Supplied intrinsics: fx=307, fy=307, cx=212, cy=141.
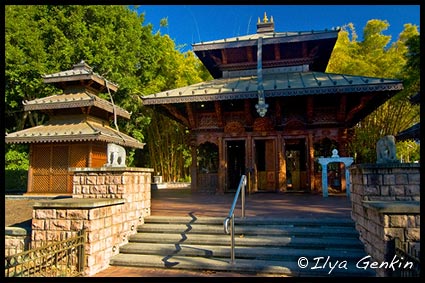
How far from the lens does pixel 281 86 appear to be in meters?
10.5

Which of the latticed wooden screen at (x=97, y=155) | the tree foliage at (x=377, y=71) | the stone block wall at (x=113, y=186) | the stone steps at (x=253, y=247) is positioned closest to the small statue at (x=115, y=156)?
the stone block wall at (x=113, y=186)

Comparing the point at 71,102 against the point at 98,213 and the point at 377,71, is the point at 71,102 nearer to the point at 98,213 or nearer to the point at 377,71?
the point at 98,213

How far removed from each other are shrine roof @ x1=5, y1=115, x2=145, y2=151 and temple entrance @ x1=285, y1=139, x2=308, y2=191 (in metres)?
7.25

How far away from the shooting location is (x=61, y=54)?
1695 centimetres

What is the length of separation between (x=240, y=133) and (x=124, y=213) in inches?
274

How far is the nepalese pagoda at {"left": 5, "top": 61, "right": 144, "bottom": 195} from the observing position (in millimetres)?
11797

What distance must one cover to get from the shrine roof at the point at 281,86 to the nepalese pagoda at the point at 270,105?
1.3 inches

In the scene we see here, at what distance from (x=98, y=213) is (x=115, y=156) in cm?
138

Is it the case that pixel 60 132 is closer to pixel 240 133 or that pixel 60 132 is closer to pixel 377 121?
pixel 240 133

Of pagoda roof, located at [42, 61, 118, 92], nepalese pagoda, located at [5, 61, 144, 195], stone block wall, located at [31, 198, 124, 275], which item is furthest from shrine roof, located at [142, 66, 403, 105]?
stone block wall, located at [31, 198, 124, 275]

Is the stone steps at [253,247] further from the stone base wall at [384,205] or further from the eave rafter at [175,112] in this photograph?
the eave rafter at [175,112]

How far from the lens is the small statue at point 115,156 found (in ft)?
19.8

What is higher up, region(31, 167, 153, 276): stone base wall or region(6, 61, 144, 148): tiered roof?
region(6, 61, 144, 148): tiered roof

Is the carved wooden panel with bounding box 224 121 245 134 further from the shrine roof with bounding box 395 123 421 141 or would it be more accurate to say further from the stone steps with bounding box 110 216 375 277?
the stone steps with bounding box 110 216 375 277
